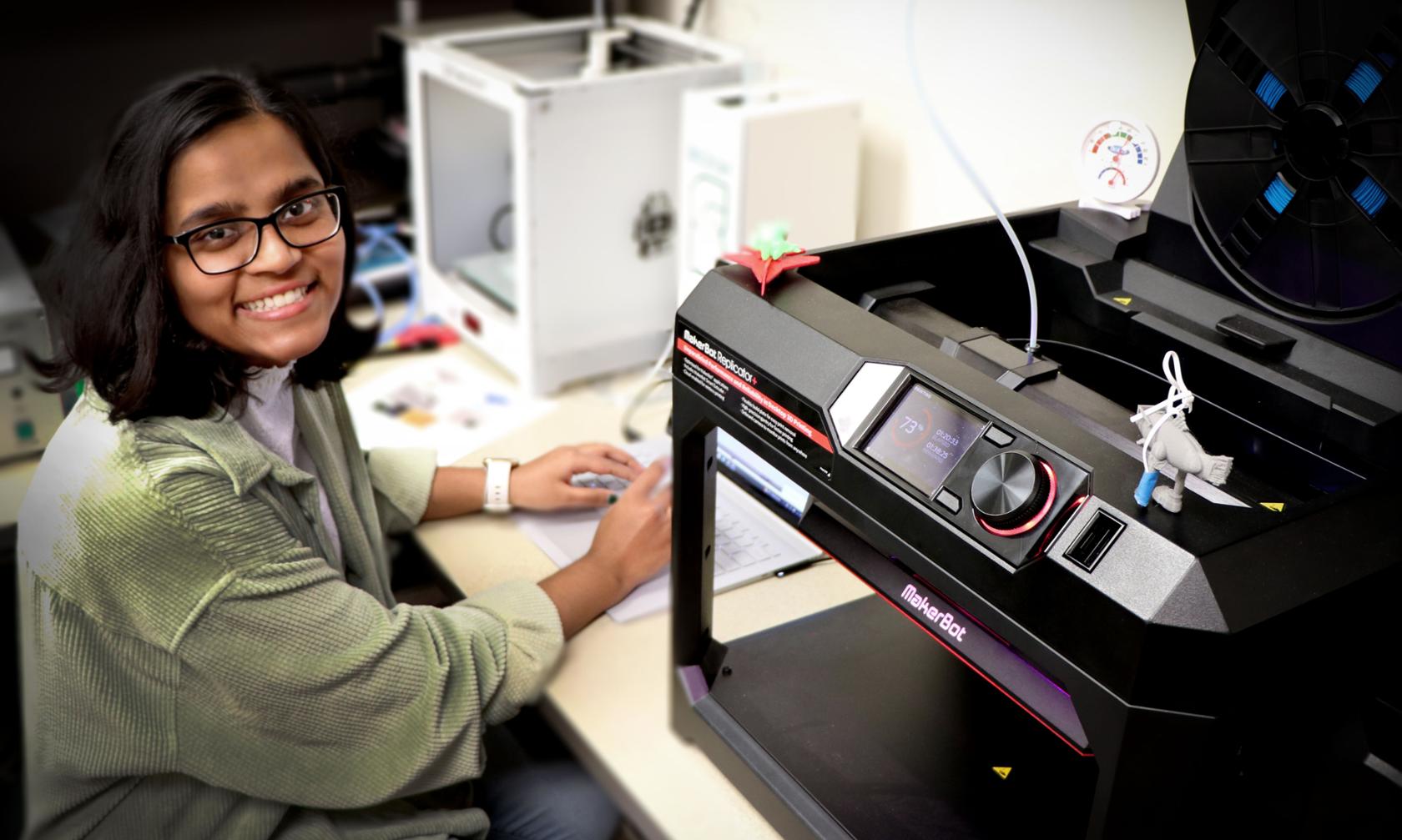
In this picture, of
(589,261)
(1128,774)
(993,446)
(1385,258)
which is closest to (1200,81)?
(1385,258)

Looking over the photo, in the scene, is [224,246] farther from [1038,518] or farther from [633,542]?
[1038,518]

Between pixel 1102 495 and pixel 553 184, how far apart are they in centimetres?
106

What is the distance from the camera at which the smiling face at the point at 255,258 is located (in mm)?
844

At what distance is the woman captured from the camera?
818 mm

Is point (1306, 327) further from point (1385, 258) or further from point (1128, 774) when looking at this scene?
point (1128, 774)

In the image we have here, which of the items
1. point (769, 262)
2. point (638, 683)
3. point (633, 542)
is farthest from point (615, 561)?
point (769, 262)

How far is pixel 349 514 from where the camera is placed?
103cm

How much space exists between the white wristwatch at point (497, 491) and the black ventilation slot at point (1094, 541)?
0.76 meters

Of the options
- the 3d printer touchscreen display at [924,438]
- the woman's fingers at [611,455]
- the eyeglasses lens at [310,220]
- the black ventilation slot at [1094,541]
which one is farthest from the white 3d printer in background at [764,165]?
the black ventilation slot at [1094,541]

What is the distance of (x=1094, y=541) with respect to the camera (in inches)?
22.1

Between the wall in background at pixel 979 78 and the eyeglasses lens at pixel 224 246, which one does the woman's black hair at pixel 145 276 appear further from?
the wall in background at pixel 979 78

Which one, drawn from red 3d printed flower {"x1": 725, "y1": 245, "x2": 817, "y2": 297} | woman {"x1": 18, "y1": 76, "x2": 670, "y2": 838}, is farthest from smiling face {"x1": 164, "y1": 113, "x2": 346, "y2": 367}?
red 3d printed flower {"x1": 725, "y1": 245, "x2": 817, "y2": 297}

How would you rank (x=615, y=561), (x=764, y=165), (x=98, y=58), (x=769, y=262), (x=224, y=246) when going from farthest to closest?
(x=98, y=58), (x=764, y=165), (x=615, y=561), (x=224, y=246), (x=769, y=262)

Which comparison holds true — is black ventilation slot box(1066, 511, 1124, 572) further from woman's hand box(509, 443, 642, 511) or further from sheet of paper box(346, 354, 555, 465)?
sheet of paper box(346, 354, 555, 465)
